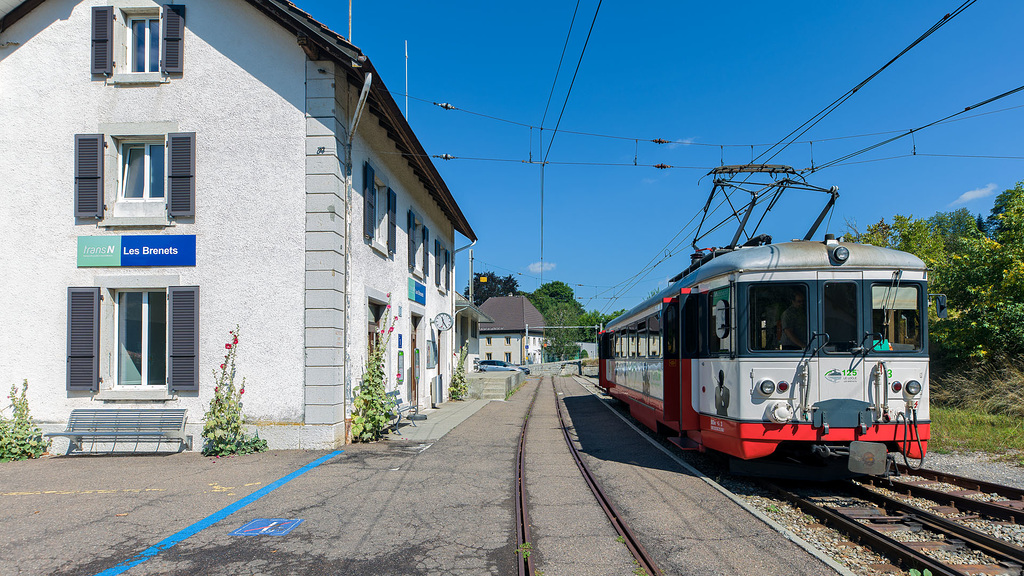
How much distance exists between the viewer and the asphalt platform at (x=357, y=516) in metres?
4.93

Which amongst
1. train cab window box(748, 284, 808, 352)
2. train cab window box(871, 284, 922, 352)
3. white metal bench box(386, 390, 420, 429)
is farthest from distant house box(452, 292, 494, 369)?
train cab window box(871, 284, 922, 352)

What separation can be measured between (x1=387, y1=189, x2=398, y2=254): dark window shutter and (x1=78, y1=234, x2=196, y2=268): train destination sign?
437cm

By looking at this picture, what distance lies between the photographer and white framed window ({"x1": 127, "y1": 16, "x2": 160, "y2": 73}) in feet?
35.1

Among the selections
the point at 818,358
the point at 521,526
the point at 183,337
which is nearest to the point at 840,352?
the point at 818,358

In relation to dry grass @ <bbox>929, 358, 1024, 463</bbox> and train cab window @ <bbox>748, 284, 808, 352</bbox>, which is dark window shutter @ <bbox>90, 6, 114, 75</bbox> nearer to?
train cab window @ <bbox>748, 284, 808, 352</bbox>

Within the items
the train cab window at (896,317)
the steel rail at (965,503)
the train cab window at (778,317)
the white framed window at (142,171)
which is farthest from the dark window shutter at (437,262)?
the steel rail at (965,503)

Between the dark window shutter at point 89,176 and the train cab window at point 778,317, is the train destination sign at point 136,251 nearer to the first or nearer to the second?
the dark window shutter at point 89,176

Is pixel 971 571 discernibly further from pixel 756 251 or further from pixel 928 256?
pixel 928 256

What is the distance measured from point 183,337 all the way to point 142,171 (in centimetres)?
304

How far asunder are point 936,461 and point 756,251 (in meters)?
4.70

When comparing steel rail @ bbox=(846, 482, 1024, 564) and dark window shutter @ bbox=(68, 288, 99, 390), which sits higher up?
dark window shutter @ bbox=(68, 288, 99, 390)

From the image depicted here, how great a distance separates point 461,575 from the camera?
4656mm

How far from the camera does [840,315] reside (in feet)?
23.7

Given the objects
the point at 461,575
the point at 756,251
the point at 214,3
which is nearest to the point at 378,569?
the point at 461,575
